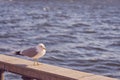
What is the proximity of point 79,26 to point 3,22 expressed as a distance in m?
4.80

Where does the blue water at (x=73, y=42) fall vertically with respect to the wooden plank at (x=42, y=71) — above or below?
above

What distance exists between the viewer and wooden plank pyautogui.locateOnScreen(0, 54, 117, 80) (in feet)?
17.3

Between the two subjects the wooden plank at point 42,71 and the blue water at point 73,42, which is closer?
the wooden plank at point 42,71

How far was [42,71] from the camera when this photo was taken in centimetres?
548

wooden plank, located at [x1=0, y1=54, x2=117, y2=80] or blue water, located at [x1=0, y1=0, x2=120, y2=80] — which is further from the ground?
blue water, located at [x1=0, y1=0, x2=120, y2=80]

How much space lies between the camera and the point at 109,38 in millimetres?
22375

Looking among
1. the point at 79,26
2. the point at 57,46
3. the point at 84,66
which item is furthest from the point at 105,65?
the point at 79,26

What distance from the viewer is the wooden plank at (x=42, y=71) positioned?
5.27 meters

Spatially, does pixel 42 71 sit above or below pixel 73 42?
below

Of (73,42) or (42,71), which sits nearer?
(42,71)

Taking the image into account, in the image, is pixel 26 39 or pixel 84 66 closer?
pixel 84 66

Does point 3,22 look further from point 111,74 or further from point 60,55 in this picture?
point 111,74

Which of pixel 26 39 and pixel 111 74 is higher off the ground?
pixel 26 39

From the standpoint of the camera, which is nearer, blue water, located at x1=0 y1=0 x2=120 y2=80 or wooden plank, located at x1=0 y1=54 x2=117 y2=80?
wooden plank, located at x1=0 y1=54 x2=117 y2=80
